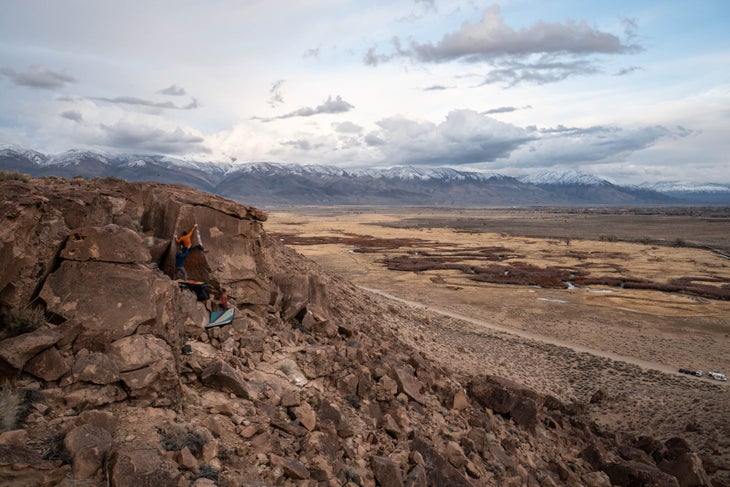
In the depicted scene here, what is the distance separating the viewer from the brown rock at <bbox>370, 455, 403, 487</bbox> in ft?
27.1

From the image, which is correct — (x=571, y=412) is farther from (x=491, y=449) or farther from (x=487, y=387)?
(x=491, y=449)

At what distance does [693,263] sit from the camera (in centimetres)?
6266

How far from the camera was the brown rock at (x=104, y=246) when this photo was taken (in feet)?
28.6

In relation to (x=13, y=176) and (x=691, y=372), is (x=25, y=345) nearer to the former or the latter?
(x=13, y=176)

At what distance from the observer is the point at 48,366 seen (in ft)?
23.3

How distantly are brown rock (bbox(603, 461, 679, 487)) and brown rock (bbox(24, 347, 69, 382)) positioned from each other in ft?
44.0

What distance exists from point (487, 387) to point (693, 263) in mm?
64017

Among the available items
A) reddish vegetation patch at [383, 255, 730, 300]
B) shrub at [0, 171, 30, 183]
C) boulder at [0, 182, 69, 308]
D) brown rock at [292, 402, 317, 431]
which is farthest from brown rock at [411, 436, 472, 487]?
reddish vegetation patch at [383, 255, 730, 300]

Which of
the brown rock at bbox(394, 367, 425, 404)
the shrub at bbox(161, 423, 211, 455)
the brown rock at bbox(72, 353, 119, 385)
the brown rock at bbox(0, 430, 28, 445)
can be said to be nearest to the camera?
the brown rock at bbox(0, 430, 28, 445)

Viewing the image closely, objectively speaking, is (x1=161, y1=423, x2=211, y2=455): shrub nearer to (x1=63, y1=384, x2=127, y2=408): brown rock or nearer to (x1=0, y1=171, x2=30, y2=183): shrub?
(x1=63, y1=384, x2=127, y2=408): brown rock

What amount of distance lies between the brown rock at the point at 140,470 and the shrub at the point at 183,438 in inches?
17.9

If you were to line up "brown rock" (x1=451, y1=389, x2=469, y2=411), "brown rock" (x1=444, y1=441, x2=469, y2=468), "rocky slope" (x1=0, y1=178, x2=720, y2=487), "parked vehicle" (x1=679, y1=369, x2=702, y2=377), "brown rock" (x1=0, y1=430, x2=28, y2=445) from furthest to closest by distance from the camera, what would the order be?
"parked vehicle" (x1=679, y1=369, x2=702, y2=377) → "brown rock" (x1=451, y1=389, x2=469, y2=411) → "brown rock" (x1=444, y1=441, x2=469, y2=468) → "rocky slope" (x1=0, y1=178, x2=720, y2=487) → "brown rock" (x1=0, y1=430, x2=28, y2=445)

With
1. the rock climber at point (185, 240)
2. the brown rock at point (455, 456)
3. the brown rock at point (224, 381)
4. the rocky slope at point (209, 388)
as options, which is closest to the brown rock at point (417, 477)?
the rocky slope at point (209, 388)

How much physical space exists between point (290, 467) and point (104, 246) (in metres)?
5.62
